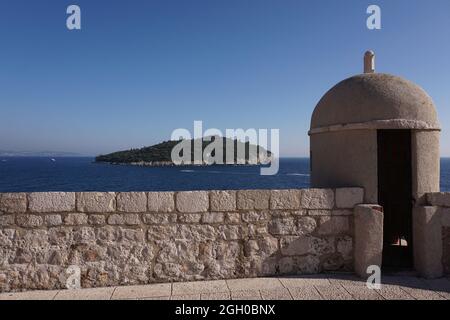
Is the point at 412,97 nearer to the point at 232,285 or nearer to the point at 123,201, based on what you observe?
the point at 232,285

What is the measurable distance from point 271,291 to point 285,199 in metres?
1.18

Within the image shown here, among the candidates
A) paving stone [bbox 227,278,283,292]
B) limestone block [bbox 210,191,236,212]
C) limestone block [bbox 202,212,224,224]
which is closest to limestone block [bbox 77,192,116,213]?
limestone block [bbox 202,212,224,224]

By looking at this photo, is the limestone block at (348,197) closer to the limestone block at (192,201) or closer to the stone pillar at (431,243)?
the stone pillar at (431,243)

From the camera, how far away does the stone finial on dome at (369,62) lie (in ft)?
16.5

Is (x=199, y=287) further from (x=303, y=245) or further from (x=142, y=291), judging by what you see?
(x=303, y=245)

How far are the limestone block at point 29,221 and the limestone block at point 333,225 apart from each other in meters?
3.65

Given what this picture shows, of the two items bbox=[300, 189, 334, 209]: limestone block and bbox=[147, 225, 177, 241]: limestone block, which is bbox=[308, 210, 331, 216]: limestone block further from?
bbox=[147, 225, 177, 241]: limestone block

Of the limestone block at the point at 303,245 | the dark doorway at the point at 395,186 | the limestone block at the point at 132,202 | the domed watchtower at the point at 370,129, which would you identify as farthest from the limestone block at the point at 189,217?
the dark doorway at the point at 395,186

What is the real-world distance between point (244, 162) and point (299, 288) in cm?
13484

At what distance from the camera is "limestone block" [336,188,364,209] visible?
422 centimetres

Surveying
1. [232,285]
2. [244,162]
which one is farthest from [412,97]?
[244,162]

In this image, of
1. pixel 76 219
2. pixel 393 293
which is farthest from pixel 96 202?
pixel 393 293
